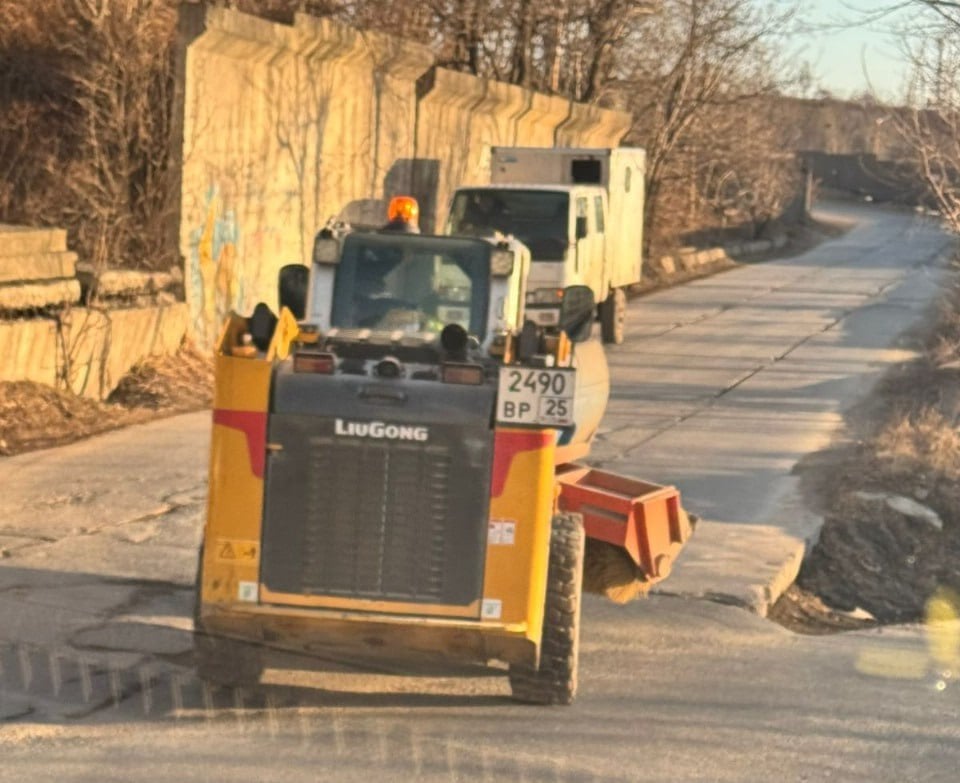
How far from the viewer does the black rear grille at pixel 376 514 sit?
6.48 metres

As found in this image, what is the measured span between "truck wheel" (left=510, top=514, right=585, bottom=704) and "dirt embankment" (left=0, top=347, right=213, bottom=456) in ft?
22.4

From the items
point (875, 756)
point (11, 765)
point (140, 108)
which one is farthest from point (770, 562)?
point (140, 108)

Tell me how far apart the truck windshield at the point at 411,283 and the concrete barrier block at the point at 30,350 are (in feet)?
21.1

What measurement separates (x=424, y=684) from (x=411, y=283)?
6.59 ft

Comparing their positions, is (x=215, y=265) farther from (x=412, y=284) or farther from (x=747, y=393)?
(x=412, y=284)

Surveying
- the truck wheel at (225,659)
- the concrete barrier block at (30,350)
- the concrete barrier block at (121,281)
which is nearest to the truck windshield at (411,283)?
the truck wheel at (225,659)

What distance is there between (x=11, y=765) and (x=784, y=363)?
1662 cm

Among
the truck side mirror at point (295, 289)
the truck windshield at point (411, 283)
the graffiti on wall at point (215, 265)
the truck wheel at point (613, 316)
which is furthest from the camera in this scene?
the truck wheel at point (613, 316)

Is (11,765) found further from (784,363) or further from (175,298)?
(784,363)

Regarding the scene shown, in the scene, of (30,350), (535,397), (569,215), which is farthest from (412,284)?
(569,215)

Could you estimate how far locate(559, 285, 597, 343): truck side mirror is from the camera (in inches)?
315

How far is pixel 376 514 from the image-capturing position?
6531 mm

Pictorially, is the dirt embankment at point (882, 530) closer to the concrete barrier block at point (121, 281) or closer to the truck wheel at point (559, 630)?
the truck wheel at point (559, 630)

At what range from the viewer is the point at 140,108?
16891 mm
